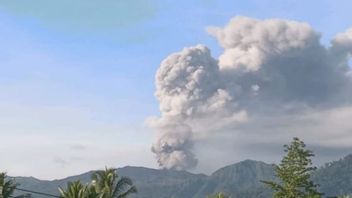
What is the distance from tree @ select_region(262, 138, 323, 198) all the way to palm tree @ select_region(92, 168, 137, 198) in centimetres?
1749

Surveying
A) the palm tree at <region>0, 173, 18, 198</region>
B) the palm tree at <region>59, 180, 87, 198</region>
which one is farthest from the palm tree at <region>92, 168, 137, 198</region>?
the palm tree at <region>0, 173, 18, 198</region>

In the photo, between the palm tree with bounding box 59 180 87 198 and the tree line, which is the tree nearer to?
the tree line

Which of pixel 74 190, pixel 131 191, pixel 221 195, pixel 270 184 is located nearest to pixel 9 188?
pixel 74 190

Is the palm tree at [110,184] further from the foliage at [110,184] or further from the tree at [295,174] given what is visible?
the tree at [295,174]

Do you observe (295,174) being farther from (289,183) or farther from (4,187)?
(4,187)

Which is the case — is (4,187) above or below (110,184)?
below

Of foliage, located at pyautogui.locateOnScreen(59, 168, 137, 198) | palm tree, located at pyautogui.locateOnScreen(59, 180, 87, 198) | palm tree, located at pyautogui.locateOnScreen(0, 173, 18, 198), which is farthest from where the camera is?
foliage, located at pyautogui.locateOnScreen(59, 168, 137, 198)

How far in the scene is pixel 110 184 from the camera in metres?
75.6

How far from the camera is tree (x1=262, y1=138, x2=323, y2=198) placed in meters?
69.1

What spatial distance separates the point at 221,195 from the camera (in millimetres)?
100750

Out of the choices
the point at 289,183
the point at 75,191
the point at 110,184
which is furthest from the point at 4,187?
the point at 289,183

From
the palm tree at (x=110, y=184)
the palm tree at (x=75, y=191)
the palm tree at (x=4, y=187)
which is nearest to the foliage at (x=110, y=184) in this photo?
the palm tree at (x=110, y=184)

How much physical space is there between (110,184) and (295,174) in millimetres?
21875

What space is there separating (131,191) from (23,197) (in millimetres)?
12662
